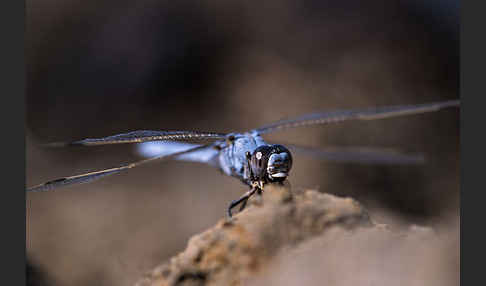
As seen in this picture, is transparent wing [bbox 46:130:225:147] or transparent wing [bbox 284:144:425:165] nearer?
transparent wing [bbox 46:130:225:147]

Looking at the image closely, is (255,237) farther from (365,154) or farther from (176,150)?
(365,154)

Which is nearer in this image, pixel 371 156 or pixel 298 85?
pixel 371 156

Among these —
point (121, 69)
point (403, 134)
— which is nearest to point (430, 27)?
point (403, 134)

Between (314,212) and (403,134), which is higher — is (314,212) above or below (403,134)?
below

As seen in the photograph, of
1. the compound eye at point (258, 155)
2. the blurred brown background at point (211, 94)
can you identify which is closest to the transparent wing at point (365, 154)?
the blurred brown background at point (211, 94)

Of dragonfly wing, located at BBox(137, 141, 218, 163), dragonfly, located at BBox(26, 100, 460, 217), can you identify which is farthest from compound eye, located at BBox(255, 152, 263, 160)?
dragonfly wing, located at BBox(137, 141, 218, 163)

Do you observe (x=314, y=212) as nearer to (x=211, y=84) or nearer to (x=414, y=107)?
(x=414, y=107)

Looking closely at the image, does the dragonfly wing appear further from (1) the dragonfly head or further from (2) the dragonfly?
(1) the dragonfly head
